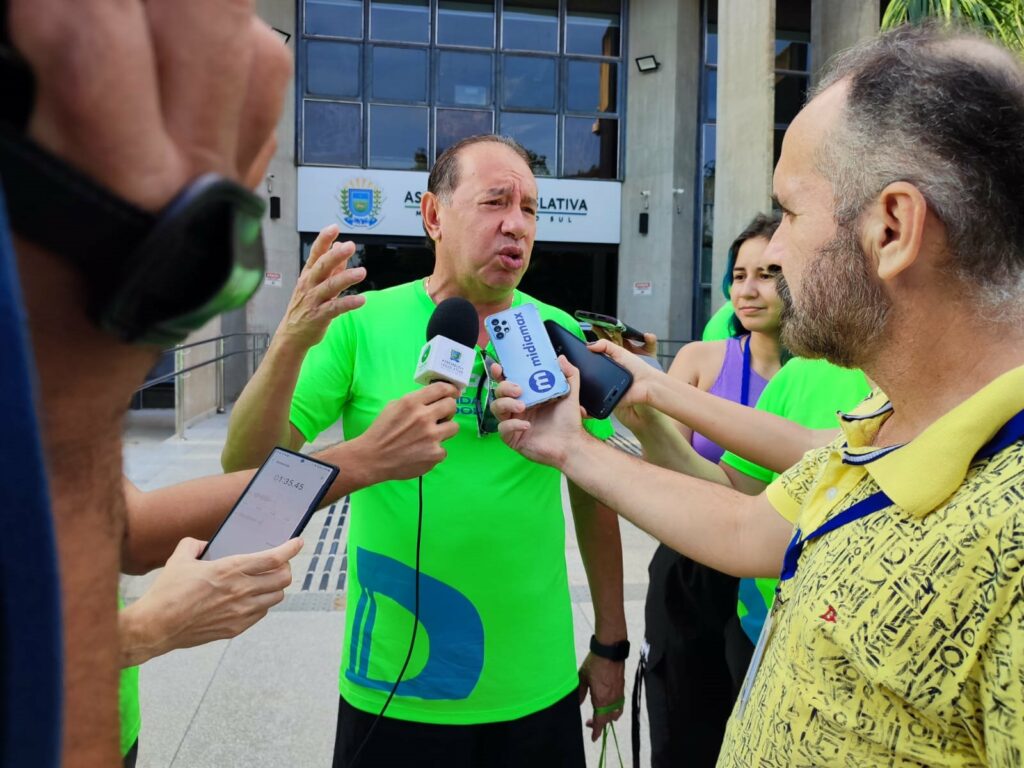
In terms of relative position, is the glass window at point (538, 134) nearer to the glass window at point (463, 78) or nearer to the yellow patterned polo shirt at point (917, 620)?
the glass window at point (463, 78)

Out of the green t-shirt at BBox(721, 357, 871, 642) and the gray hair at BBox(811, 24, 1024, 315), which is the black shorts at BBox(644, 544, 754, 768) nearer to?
the green t-shirt at BBox(721, 357, 871, 642)

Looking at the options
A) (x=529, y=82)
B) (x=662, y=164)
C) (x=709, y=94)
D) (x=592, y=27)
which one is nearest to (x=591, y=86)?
(x=592, y=27)

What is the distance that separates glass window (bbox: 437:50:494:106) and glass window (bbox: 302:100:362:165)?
5.58ft

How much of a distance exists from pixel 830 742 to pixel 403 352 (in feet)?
4.63

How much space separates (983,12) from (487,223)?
6.23 m

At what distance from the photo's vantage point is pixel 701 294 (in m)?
14.3

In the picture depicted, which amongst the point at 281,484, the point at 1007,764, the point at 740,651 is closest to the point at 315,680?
the point at 740,651

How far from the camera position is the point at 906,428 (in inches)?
49.1

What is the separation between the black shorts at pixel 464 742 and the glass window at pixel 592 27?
1427 centimetres

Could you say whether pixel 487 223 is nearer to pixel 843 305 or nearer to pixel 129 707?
pixel 843 305

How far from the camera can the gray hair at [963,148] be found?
109 centimetres

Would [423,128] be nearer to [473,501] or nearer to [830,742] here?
[473,501]

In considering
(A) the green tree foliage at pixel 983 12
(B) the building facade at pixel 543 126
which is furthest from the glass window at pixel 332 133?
(A) the green tree foliage at pixel 983 12

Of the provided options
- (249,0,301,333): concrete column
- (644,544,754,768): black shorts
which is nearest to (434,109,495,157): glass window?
(249,0,301,333): concrete column
